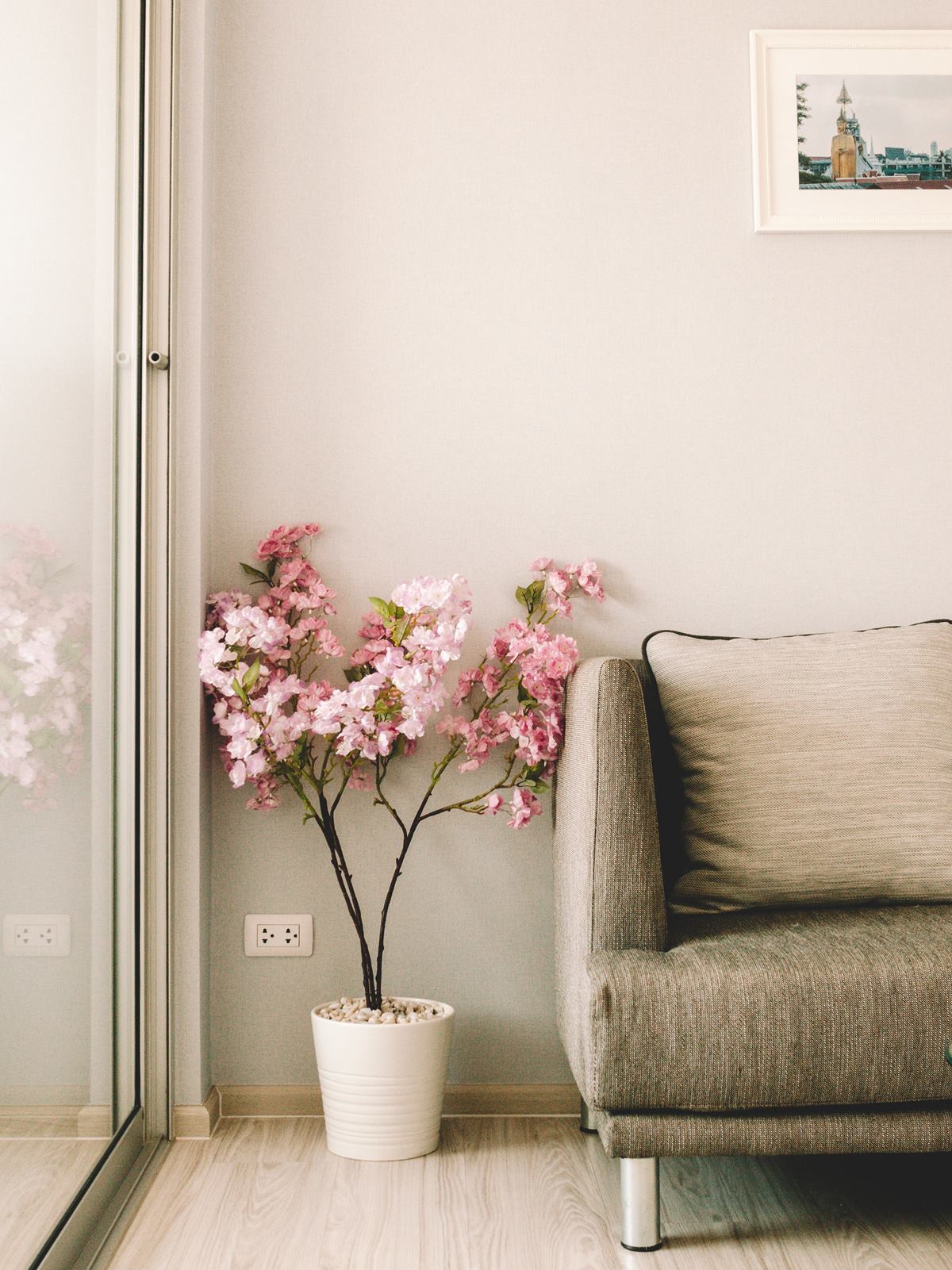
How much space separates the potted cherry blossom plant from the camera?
1.76 metres

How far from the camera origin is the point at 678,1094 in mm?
1394

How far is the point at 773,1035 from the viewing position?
1.38m

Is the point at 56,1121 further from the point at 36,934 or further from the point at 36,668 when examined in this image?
the point at 36,668

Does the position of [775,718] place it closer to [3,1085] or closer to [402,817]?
[402,817]

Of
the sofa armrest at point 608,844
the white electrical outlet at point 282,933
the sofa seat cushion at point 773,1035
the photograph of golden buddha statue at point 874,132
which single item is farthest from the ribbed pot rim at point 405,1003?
the photograph of golden buddha statue at point 874,132

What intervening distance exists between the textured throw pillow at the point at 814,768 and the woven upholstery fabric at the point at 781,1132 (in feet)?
1.15

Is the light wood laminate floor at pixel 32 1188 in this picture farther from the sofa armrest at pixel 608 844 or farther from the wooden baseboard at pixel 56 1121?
the sofa armrest at pixel 608 844

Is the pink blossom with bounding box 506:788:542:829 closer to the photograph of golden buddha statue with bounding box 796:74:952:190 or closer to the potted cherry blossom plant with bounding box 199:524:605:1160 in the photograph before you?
the potted cherry blossom plant with bounding box 199:524:605:1160

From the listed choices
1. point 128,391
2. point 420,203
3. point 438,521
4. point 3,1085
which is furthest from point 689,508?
point 3,1085

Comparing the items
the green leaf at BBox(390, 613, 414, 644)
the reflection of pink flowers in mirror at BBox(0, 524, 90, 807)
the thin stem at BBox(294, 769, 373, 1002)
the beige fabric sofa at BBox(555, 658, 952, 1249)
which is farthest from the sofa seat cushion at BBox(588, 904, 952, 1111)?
the reflection of pink flowers in mirror at BBox(0, 524, 90, 807)

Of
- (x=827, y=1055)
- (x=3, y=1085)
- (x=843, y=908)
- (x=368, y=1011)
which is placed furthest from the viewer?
(x=368, y=1011)

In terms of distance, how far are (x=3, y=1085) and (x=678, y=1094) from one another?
2.68 ft

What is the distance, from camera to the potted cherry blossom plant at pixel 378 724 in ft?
5.77

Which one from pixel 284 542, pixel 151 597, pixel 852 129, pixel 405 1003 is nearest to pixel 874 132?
A: pixel 852 129
